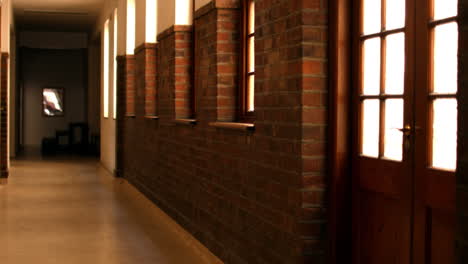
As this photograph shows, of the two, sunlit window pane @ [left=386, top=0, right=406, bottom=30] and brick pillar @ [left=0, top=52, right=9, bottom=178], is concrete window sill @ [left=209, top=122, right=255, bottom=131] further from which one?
brick pillar @ [left=0, top=52, right=9, bottom=178]

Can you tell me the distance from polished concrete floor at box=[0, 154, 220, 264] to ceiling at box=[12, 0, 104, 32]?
16.6 feet

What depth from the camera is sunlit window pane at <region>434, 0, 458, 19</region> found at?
8.22 ft

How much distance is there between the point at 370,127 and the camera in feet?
10.2

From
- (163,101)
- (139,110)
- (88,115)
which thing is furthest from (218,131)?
(88,115)

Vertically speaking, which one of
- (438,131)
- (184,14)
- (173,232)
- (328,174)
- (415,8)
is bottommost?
(173,232)

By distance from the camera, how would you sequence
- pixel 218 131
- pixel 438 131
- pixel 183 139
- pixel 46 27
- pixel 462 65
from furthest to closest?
pixel 46 27 < pixel 183 139 < pixel 218 131 < pixel 438 131 < pixel 462 65

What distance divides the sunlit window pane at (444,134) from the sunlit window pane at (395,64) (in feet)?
0.93

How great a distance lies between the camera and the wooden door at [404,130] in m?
2.55

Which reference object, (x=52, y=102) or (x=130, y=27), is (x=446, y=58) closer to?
(x=130, y=27)

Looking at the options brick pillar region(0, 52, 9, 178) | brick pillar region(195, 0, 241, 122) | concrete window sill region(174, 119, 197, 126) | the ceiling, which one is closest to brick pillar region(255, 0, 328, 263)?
brick pillar region(195, 0, 241, 122)

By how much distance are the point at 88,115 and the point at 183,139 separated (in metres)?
13.4

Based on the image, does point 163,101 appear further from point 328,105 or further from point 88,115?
point 88,115

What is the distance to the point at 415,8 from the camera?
2705 mm

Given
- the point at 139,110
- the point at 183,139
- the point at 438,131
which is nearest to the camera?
the point at 438,131
